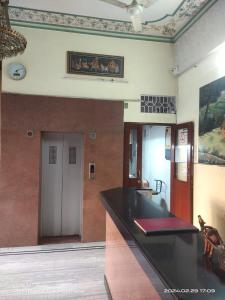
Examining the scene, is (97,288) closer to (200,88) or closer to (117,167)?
(117,167)

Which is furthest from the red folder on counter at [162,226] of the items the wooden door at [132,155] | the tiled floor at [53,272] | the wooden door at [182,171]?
the wooden door at [132,155]

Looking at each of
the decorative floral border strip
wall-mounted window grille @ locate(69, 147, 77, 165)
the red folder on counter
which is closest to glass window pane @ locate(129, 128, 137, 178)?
wall-mounted window grille @ locate(69, 147, 77, 165)

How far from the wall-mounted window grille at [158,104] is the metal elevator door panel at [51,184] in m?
1.70

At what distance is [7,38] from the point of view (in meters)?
2.51

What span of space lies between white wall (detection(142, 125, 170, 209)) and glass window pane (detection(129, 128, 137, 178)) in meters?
1.14

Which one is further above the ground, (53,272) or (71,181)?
(71,181)

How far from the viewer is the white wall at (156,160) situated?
6.18 metres

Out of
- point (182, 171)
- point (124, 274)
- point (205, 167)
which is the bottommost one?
point (124, 274)

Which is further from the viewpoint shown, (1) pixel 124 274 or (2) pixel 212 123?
(2) pixel 212 123

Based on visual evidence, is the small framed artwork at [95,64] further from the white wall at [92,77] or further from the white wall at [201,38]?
the white wall at [201,38]

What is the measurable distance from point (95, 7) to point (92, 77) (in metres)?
1.14

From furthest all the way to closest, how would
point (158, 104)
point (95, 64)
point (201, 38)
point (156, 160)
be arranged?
1. point (156, 160)
2. point (158, 104)
3. point (95, 64)
4. point (201, 38)

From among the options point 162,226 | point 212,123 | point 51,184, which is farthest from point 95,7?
point 162,226

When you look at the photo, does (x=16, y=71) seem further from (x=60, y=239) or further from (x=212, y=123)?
(x=212, y=123)
